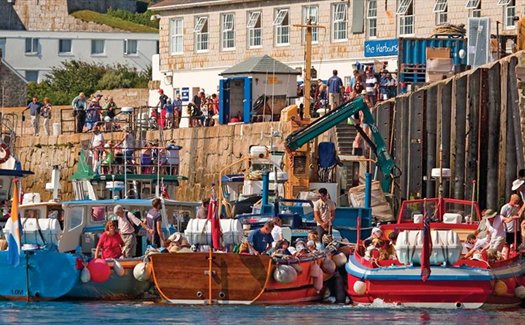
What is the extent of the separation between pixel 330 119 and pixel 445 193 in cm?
317

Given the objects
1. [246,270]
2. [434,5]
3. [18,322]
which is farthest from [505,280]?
[434,5]

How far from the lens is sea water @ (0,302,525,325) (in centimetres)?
3203

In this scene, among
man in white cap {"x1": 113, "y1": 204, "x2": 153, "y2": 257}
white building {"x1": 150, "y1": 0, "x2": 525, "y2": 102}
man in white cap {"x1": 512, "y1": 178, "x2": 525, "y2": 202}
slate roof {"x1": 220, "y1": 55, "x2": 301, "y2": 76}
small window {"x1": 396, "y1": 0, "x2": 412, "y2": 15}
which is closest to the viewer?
man in white cap {"x1": 113, "y1": 204, "x2": 153, "y2": 257}

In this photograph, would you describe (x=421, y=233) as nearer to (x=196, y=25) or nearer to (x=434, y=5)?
(x=434, y=5)

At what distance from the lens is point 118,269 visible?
35.0 metres

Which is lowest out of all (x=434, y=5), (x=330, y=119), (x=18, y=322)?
(x=18, y=322)

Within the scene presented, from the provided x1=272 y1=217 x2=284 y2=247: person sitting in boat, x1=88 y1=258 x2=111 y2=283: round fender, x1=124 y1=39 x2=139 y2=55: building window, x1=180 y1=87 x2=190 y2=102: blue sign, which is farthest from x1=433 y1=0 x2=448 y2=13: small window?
x1=124 y1=39 x2=139 y2=55: building window

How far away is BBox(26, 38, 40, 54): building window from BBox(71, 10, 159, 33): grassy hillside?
3.42 meters

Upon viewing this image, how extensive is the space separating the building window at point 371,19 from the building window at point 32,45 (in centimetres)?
3827

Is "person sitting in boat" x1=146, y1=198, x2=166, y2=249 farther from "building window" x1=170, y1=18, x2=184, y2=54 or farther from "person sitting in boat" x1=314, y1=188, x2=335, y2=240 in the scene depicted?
"building window" x1=170, y1=18, x2=184, y2=54

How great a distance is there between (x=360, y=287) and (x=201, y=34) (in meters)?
40.6

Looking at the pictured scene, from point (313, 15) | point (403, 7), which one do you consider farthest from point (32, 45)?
point (403, 7)

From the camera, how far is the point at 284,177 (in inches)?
1673

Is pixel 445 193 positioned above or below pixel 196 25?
below
